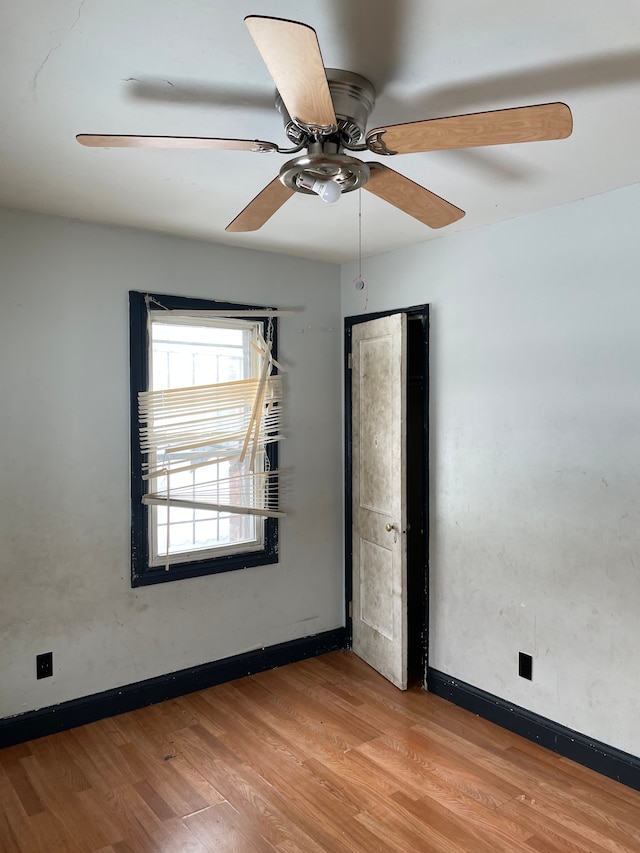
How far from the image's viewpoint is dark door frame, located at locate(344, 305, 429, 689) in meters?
3.71

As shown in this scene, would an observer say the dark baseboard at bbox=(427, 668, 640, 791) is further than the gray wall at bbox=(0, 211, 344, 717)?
No

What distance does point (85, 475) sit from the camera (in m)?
3.28

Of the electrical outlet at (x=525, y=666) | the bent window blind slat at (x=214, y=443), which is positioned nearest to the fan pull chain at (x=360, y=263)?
the bent window blind slat at (x=214, y=443)

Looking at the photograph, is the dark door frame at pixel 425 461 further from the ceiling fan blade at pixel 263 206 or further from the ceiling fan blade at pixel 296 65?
the ceiling fan blade at pixel 296 65

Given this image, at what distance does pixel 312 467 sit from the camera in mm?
4156

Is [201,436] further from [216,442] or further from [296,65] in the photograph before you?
[296,65]

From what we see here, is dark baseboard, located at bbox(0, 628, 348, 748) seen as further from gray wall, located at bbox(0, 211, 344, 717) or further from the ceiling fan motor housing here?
the ceiling fan motor housing

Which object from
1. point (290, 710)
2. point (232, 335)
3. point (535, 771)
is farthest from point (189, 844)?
point (232, 335)

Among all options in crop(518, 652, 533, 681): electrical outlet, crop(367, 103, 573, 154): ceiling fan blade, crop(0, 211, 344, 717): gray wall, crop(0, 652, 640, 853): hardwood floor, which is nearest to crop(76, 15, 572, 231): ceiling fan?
crop(367, 103, 573, 154): ceiling fan blade

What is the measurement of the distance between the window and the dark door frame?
539 mm

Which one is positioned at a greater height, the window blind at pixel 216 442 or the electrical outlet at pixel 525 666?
the window blind at pixel 216 442

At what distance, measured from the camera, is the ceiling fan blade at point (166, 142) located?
5.43ft

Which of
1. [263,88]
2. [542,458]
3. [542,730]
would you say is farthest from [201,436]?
[542,730]

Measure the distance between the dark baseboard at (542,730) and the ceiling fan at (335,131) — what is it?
2.42 metres
